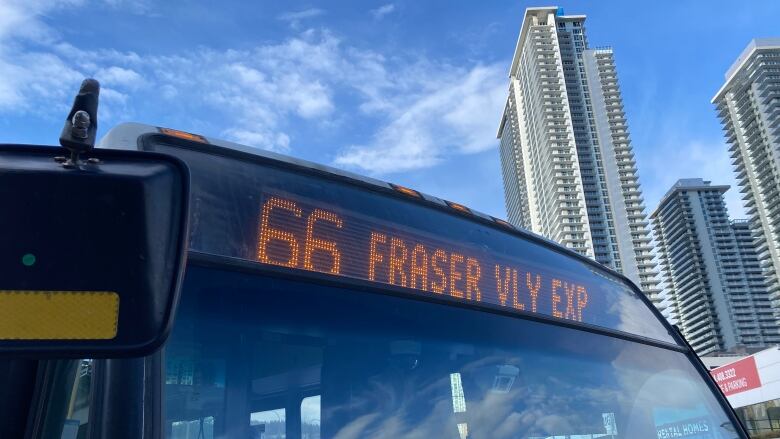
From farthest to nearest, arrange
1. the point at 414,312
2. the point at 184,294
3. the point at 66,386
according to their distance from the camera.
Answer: the point at 414,312 → the point at 184,294 → the point at 66,386

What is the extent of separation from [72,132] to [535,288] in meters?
2.10

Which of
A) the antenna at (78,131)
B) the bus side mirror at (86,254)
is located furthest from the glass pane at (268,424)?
the antenna at (78,131)

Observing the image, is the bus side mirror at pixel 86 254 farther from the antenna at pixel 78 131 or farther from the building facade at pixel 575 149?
the building facade at pixel 575 149

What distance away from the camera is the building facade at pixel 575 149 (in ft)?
413

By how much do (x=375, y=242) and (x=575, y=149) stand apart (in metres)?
132

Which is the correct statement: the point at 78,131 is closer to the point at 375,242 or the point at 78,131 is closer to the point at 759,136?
the point at 375,242

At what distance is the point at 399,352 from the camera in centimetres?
200

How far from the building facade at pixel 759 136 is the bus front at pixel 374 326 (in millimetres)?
144148

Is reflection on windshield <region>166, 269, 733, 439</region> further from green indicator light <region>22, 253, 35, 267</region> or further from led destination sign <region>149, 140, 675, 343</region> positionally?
green indicator light <region>22, 253, 35, 267</region>

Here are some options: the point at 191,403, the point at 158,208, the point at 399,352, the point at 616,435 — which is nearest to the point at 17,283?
the point at 158,208

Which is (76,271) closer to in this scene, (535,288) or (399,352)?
(399,352)

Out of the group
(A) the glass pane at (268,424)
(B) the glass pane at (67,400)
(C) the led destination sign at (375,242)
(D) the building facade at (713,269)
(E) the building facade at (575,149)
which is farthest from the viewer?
(D) the building facade at (713,269)

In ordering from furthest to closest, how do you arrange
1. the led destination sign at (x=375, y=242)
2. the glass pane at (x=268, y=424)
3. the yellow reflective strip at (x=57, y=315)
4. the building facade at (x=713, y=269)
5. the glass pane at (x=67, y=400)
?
the building facade at (x=713, y=269) → the led destination sign at (x=375, y=242) → the glass pane at (x=268, y=424) → the glass pane at (x=67, y=400) → the yellow reflective strip at (x=57, y=315)

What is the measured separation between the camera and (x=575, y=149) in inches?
5007
